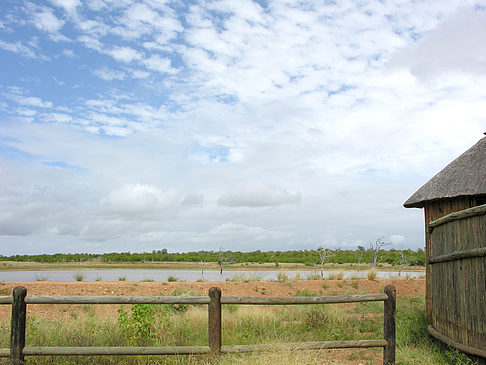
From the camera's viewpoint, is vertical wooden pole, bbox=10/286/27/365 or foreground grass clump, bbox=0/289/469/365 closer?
vertical wooden pole, bbox=10/286/27/365

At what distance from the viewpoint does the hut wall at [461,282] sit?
7.10 meters

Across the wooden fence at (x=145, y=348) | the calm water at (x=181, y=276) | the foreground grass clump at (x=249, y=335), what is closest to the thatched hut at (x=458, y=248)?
the foreground grass clump at (x=249, y=335)

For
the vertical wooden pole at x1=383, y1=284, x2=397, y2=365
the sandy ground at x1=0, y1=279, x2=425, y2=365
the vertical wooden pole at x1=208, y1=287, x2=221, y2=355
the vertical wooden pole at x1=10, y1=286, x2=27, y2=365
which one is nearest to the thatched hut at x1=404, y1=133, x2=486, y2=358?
the vertical wooden pole at x1=383, y1=284, x2=397, y2=365

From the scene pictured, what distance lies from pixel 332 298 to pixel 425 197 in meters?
4.19

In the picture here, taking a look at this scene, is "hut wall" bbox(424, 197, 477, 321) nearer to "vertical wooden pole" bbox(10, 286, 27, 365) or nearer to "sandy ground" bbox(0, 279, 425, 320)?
"vertical wooden pole" bbox(10, 286, 27, 365)

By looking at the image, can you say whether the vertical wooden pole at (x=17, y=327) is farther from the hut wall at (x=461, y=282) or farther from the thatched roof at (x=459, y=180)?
the thatched roof at (x=459, y=180)

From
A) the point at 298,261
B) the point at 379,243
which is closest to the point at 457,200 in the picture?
the point at 379,243

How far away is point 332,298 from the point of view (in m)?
7.14

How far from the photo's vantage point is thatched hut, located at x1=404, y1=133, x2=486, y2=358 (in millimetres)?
7176

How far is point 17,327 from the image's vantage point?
6.66 m

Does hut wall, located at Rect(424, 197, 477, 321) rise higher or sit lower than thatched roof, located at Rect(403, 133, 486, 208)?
lower

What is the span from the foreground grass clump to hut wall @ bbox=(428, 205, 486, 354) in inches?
17.6

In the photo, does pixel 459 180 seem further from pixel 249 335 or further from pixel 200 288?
pixel 200 288

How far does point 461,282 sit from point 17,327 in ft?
22.5
